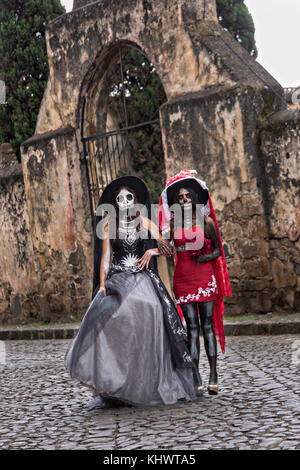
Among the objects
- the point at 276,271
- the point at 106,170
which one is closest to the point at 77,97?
the point at 106,170

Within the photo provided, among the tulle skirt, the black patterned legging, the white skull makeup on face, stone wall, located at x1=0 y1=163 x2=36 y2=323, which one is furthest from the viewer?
stone wall, located at x1=0 y1=163 x2=36 y2=323

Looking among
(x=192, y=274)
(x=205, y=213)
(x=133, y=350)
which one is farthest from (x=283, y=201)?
(x=133, y=350)

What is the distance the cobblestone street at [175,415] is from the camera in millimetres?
4062

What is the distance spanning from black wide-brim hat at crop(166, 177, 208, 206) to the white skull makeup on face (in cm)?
29

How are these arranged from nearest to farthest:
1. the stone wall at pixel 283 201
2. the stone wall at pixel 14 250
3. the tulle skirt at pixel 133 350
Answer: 1. the tulle skirt at pixel 133 350
2. the stone wall at pixel 283 201
3. the stone wall at pixel 14 250

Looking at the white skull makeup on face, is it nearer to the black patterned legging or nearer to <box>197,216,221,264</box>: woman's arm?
<box>197,216,221,264</box>: woman's arm

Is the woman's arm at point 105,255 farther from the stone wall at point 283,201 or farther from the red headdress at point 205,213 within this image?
the stone wall at point 283,201

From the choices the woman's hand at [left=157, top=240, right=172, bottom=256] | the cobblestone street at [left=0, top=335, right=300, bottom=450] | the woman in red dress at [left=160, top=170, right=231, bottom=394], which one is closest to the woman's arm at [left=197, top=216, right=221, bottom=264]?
the woman in red dress at [left=160, top=170, right=231, bottom=394]

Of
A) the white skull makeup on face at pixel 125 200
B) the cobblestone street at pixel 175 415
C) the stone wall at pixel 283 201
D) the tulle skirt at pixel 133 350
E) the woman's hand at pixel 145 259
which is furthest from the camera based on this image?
the stone wall at pixel 283 201

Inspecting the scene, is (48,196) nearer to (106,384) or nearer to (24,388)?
(24,388)

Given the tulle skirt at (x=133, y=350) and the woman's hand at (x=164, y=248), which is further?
the woman's hand at (x=164, y=248)

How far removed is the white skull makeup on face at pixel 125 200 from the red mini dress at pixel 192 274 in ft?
1.40

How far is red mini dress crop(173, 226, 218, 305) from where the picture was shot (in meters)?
5.54

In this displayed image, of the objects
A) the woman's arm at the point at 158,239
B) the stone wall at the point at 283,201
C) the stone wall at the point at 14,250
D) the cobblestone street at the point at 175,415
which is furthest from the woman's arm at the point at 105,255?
the stone wall at the point at 14,250
